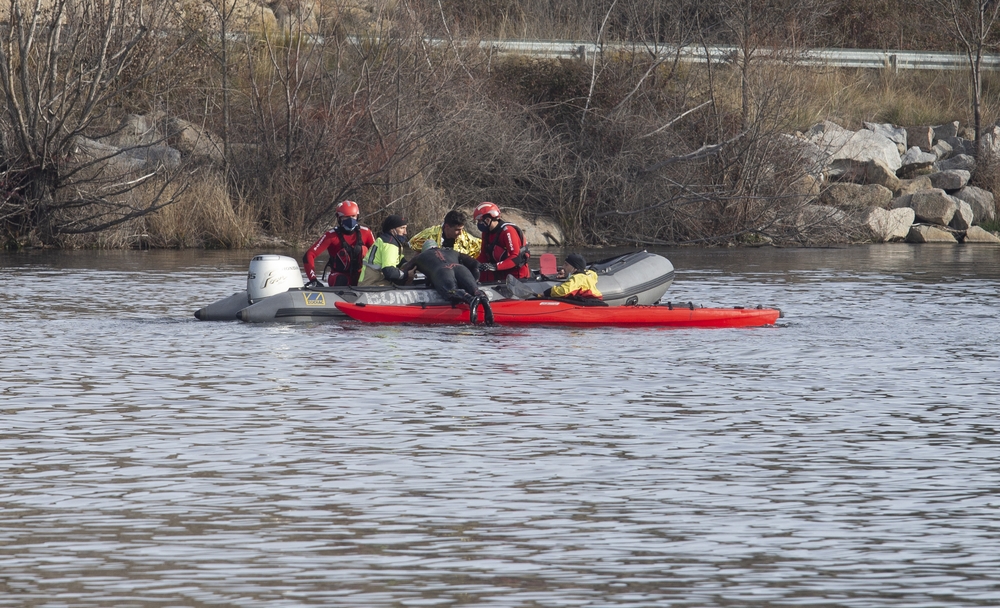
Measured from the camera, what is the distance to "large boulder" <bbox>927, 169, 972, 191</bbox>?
3250 cm

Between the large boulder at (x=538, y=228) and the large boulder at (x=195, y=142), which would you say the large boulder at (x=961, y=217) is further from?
the large boulder at (x=195, y=142)

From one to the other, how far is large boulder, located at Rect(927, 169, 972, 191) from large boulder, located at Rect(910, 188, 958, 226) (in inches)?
38.0

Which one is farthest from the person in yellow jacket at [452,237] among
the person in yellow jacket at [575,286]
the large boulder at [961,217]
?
the large boulder at [961,217]

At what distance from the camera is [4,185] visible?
25406 mm

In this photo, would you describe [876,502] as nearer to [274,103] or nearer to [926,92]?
[274,103]

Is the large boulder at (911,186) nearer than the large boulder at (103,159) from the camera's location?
No

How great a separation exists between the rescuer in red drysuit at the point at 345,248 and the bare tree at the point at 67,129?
1040cm

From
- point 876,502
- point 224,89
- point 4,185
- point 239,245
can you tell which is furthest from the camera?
point 224,89

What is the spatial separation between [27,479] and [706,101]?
24747 millimetres

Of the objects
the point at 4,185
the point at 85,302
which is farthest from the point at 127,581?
the point at 4,185

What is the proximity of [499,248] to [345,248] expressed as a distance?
5.40ft

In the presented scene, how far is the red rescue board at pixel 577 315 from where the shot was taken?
14.6m

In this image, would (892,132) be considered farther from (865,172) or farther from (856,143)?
(865,172)

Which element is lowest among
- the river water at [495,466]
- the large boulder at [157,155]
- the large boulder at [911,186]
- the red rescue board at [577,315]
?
the river water at [495,466]
